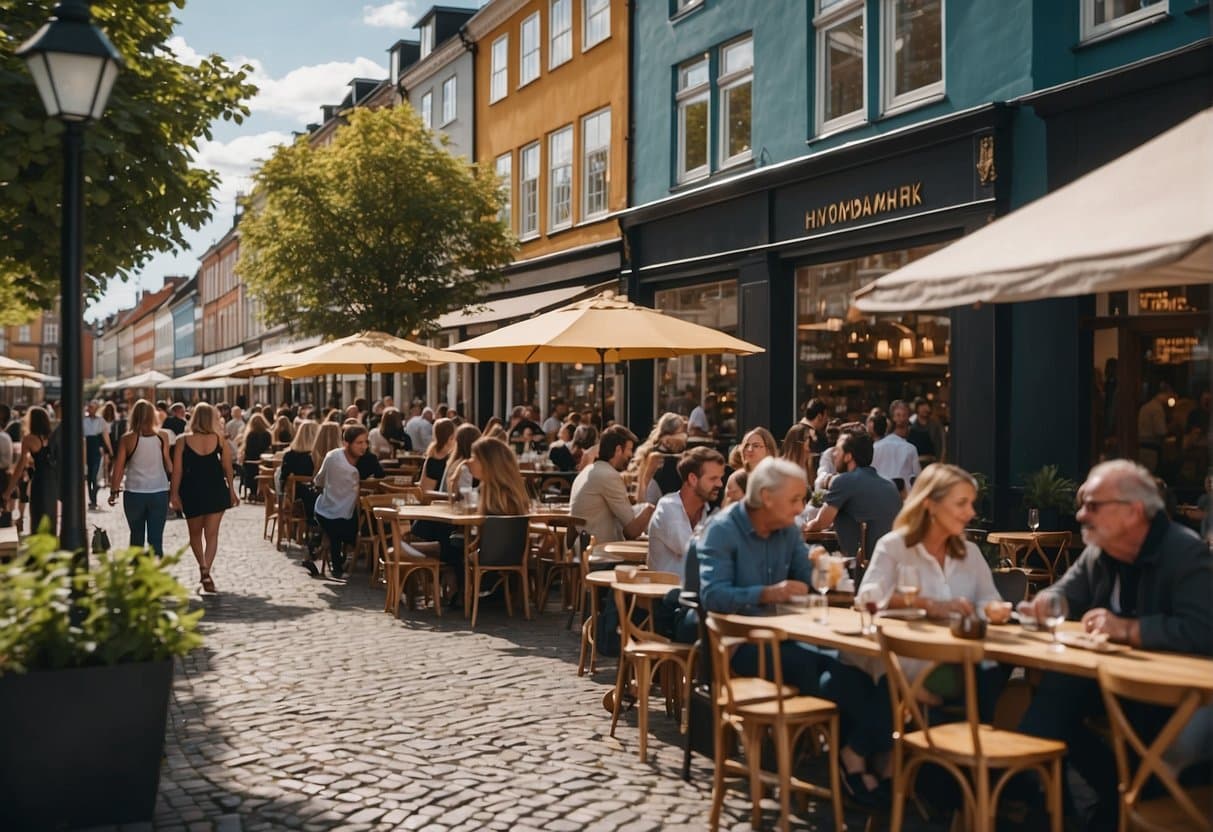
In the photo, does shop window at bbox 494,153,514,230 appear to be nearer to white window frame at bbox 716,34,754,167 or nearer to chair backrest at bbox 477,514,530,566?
white window frame at bbox 716,34,754,167

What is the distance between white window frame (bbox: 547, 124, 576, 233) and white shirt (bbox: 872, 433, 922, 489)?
1292 centimetres

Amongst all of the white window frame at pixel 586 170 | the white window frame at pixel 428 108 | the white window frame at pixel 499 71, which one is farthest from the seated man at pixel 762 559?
the white window frame at pixel 428 108

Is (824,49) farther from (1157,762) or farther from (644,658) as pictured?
(1157,762)

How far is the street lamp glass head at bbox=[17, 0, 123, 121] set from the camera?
19.8ft

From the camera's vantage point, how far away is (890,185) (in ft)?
50.1

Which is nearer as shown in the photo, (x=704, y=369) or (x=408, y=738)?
(x=408, y=738)

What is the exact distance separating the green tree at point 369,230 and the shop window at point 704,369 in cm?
472

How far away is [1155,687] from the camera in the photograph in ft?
12.9

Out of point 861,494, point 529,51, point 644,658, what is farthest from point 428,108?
point 644,658

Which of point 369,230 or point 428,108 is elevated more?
point 428,108

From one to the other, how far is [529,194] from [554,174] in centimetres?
144

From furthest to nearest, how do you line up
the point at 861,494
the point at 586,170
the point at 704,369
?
1. the point at 586,170
2. the point at 704,369
3. the point at 861,494

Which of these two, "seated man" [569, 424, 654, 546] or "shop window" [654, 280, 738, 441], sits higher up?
"shop window" [654, 280, 738, 441]

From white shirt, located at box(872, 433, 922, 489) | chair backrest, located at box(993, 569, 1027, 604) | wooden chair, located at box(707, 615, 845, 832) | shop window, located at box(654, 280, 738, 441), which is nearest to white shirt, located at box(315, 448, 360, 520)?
white shirt, located at box(872, 433, 922, 489)
